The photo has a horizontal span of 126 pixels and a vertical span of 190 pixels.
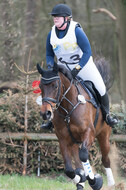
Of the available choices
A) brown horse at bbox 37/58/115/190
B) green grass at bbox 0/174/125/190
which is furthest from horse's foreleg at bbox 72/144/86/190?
green grass at bbox 0/174/125/190

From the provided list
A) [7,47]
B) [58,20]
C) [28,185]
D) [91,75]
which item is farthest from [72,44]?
[7,47]

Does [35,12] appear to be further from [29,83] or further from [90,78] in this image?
[90,78]

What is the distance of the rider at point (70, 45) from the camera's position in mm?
5211

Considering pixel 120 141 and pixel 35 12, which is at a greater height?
pixel 35 12

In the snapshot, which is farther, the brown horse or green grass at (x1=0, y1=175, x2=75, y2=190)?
green grass at (x1=0, y1=175, x2=75, y2=190)

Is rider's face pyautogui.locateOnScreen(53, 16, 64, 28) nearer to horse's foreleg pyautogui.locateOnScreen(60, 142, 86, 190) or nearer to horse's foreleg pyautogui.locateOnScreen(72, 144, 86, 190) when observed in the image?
horse's foreleg pyautogui.locateOnScreen(60, 142, 86, 190)

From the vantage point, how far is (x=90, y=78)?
18.8 feet

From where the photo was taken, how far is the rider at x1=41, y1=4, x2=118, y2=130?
17.1 ft

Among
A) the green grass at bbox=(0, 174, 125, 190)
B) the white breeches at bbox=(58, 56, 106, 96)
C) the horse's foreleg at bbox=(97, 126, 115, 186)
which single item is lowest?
the green grass at bbox=(0, 174, 125, 190)

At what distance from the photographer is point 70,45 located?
5320 millimetres

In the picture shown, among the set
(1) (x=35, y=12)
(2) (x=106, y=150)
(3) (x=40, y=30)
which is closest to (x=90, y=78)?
(2) (x=106, y=150)

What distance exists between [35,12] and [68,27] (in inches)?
312

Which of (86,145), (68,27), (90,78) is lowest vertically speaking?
(86,145)

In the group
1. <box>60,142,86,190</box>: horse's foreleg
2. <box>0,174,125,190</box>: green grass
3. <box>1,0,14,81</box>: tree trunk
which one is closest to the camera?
<box>60,142,86,190</box>: horse's foreleg
